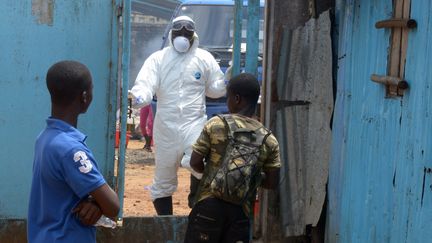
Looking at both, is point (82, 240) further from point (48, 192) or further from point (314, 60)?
point (314, 60)

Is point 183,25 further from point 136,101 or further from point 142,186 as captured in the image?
point 142,186

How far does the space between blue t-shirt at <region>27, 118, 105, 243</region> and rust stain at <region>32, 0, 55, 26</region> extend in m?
2.53

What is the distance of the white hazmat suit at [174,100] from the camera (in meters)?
6.23

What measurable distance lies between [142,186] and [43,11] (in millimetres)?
4278

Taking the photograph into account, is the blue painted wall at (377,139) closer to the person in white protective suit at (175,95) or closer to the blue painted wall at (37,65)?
the person in white protective suit at (175,95)

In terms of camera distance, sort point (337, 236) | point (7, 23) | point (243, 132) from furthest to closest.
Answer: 1. point (7, 23)
2. point (337, 236)
3. point (243, 132)

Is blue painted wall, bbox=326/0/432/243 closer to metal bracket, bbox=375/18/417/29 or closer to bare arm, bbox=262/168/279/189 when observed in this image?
metal bracket, bbox=375/18/417/29

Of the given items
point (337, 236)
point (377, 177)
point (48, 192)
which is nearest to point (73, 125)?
point (48, 192)

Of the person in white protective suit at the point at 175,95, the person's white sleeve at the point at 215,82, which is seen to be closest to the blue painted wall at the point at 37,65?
the person in white protective suit at the point at 175,95

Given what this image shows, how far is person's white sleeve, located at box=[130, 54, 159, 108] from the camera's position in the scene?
6.10 m

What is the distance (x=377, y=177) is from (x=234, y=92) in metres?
0.90

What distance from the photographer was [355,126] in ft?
15.4

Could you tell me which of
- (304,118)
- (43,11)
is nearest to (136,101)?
(43,11)

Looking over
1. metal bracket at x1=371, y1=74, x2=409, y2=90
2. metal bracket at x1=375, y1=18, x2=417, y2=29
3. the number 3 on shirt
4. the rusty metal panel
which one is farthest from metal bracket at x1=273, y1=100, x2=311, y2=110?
the number 3 on shirt
